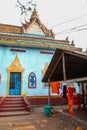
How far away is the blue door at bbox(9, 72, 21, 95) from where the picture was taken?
596 inches

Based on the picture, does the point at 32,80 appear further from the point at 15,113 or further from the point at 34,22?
the point at 34,22

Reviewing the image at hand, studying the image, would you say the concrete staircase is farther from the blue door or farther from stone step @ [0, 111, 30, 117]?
the blue door

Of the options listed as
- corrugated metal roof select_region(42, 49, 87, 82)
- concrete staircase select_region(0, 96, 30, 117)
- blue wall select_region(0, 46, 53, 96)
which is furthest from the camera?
blue wall select_region(0, 46, 53, 96)

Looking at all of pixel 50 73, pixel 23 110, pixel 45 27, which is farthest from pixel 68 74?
pixel 45 27

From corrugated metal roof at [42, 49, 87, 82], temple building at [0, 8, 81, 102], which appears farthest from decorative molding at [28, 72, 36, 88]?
corrugated metal roof at [42, 49, 87, 82]

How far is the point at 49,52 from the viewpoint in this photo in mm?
16750

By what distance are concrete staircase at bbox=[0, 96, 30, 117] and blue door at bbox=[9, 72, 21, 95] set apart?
922mm

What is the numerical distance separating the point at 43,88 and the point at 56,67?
479 cm

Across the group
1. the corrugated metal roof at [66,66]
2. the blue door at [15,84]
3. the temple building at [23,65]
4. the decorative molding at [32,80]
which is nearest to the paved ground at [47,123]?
the corrugated metal roof at [66,66]

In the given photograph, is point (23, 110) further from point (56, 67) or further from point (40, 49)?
point (40, 49)

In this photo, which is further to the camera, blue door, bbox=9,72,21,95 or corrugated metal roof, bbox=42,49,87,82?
blue door, bbox=9,72,21,95

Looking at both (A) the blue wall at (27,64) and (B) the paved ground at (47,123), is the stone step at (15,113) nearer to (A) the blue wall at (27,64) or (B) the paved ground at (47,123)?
(B) the paved ground at (47,123)

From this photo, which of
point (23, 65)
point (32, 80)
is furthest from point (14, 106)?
point (23, 65)

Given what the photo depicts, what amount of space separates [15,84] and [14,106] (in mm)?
2595
